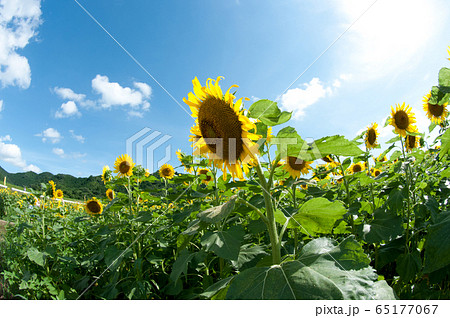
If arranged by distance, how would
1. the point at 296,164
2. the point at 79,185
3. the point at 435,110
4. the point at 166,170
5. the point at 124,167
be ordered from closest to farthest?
1. the point at 296,164
2. the point at 124,167
3. the point at 435,110
4. the point at 166,170
5. the point at 79,185

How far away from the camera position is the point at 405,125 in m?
4.59

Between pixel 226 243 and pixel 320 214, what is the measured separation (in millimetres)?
674

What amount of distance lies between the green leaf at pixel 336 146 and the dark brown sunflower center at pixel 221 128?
58cm

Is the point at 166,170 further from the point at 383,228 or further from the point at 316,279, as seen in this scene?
the point at 316,279

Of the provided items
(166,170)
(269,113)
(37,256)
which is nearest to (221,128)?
(269,113)

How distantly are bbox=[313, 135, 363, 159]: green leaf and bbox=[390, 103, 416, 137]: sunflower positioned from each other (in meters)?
3.97

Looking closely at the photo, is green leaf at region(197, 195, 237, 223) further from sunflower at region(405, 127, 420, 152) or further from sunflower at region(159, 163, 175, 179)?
sunflower at region(405, 127, 420, 152)

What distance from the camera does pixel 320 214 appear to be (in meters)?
1.53

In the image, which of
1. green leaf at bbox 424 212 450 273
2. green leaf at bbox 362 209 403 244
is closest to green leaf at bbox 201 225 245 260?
green leaf at bbox 424 212 450 273

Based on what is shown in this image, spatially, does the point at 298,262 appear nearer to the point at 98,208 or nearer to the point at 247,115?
the point at 247,115

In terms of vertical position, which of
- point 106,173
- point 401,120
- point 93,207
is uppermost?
point 401,120

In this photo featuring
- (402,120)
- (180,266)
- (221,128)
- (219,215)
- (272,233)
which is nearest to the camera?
(219,215)

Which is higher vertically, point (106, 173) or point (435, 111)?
point (435, 111)

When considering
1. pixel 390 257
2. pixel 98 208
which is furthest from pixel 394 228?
pixel 98 208
